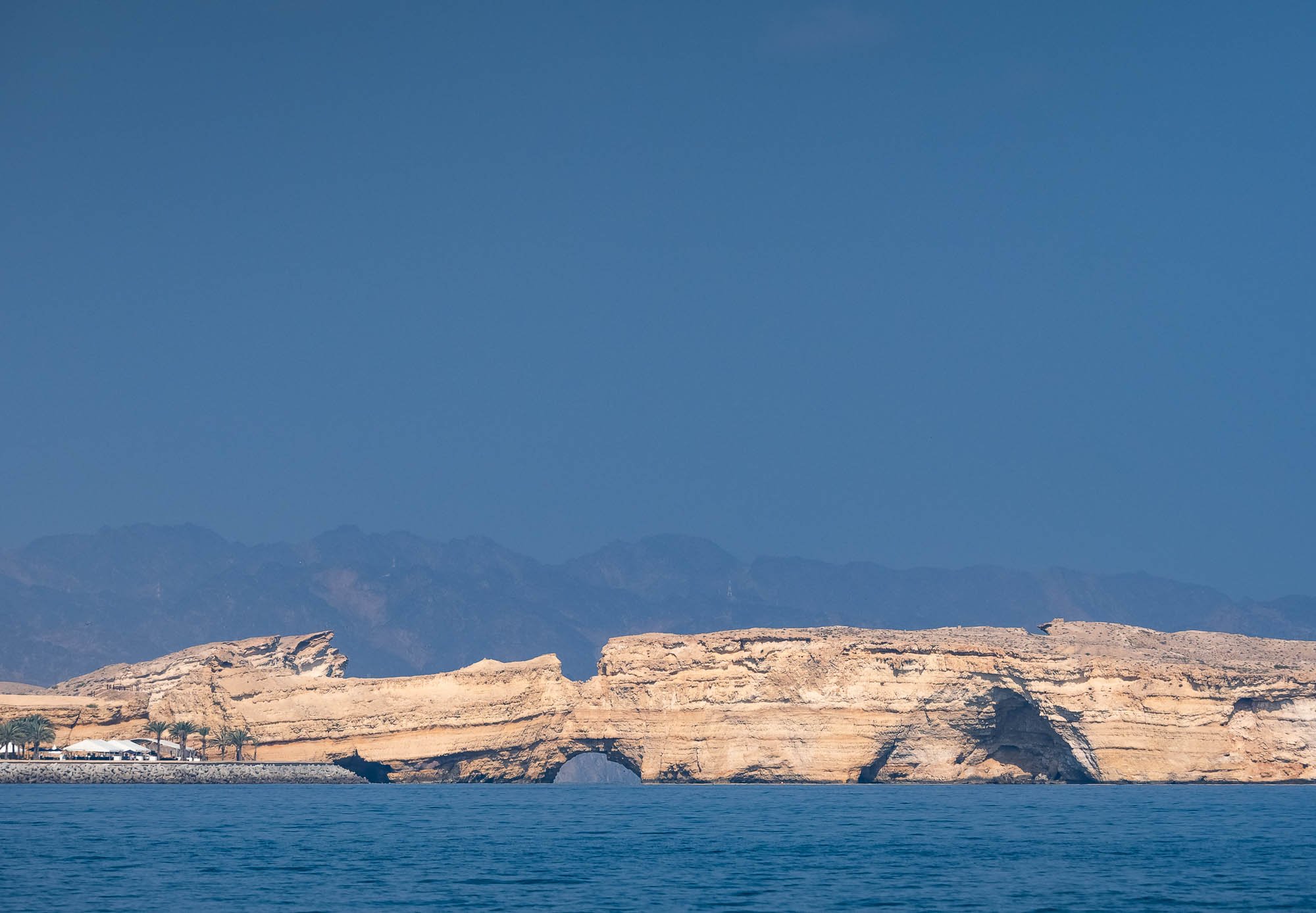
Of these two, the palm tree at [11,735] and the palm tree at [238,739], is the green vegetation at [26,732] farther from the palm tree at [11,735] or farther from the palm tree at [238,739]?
the palm tree at [238,739]

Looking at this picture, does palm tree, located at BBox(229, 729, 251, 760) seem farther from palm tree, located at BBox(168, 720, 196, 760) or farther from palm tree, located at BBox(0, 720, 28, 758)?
palm tree, located at BBox(0, 720, 28, 758)

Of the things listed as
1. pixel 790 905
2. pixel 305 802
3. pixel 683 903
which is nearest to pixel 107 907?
pixel 683 903

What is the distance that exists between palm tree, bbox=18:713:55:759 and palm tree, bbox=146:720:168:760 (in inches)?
207

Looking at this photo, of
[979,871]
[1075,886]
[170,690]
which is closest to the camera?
[1075,886]

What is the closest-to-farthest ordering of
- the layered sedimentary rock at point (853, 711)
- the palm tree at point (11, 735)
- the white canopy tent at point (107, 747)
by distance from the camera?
the layered sedimentary rock at point (853, 711)
the white canopy tent at point (107, 747)
the palm tree at point (11, 735)

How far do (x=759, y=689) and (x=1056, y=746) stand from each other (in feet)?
47.6

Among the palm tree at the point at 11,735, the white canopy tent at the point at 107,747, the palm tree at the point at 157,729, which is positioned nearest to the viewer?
the white canopy tent at the point at 107,747

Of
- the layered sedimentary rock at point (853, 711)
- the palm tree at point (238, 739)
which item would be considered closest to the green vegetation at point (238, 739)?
the palm tree at point (238, 739)

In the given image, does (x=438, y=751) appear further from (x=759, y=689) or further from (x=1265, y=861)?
(x=1265, y=861)

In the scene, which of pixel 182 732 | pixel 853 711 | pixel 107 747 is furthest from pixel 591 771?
pixel 853 711

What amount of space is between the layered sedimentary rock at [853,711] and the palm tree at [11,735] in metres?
12.4

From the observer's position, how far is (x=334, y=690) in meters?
83.7

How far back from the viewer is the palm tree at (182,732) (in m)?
84.0

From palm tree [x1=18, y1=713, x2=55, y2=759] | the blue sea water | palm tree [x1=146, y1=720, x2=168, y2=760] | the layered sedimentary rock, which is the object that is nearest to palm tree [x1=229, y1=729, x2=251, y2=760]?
the layered sedimentary rock
